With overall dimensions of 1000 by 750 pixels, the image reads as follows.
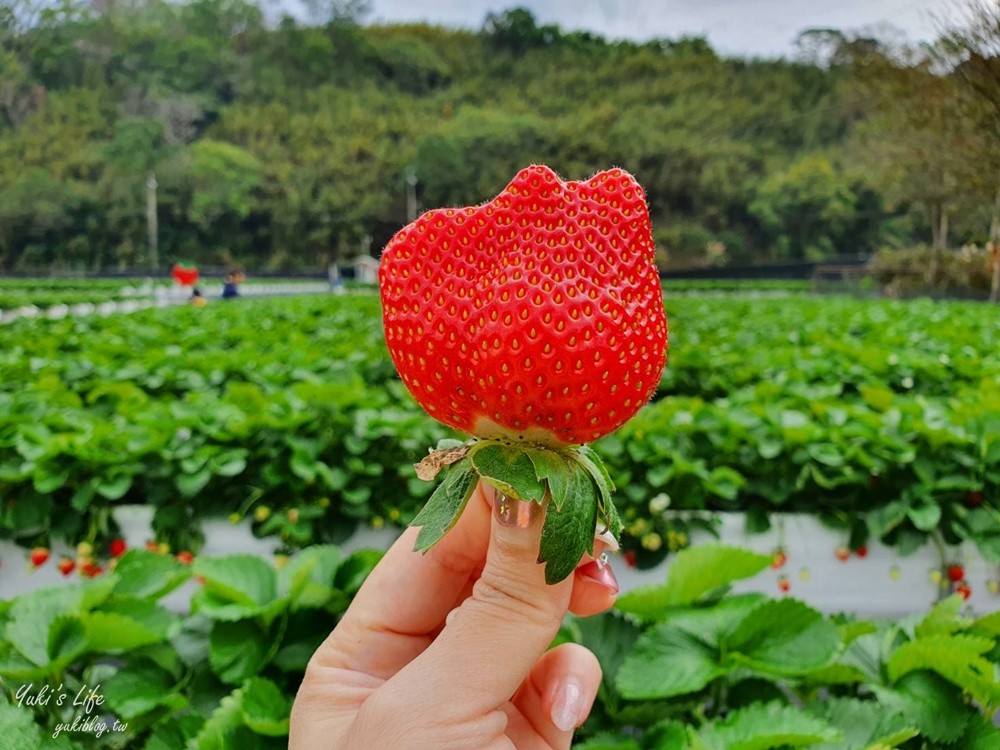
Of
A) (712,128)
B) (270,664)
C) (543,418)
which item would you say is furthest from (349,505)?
(712,128)

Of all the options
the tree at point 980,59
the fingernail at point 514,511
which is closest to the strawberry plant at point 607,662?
the fingernail at point 514,511

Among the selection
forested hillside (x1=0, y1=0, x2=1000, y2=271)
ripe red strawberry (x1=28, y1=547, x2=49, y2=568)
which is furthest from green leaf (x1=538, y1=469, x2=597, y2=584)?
forested hillside (x1=0, y1=0, x2=1000, y2=271)

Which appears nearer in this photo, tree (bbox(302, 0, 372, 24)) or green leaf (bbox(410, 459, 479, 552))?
green leaf (bbox(410, 459, 479, 552))

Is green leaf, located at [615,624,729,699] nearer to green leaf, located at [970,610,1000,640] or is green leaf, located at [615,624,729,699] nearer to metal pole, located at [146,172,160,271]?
green leaf, located at [970,610,1000,640]

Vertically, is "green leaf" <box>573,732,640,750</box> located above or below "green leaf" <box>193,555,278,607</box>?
below

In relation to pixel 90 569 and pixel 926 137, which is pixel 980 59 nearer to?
pixel 90 569

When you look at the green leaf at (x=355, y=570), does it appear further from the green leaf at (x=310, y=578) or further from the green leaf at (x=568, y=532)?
the green leaf at (x=568, y=532)
